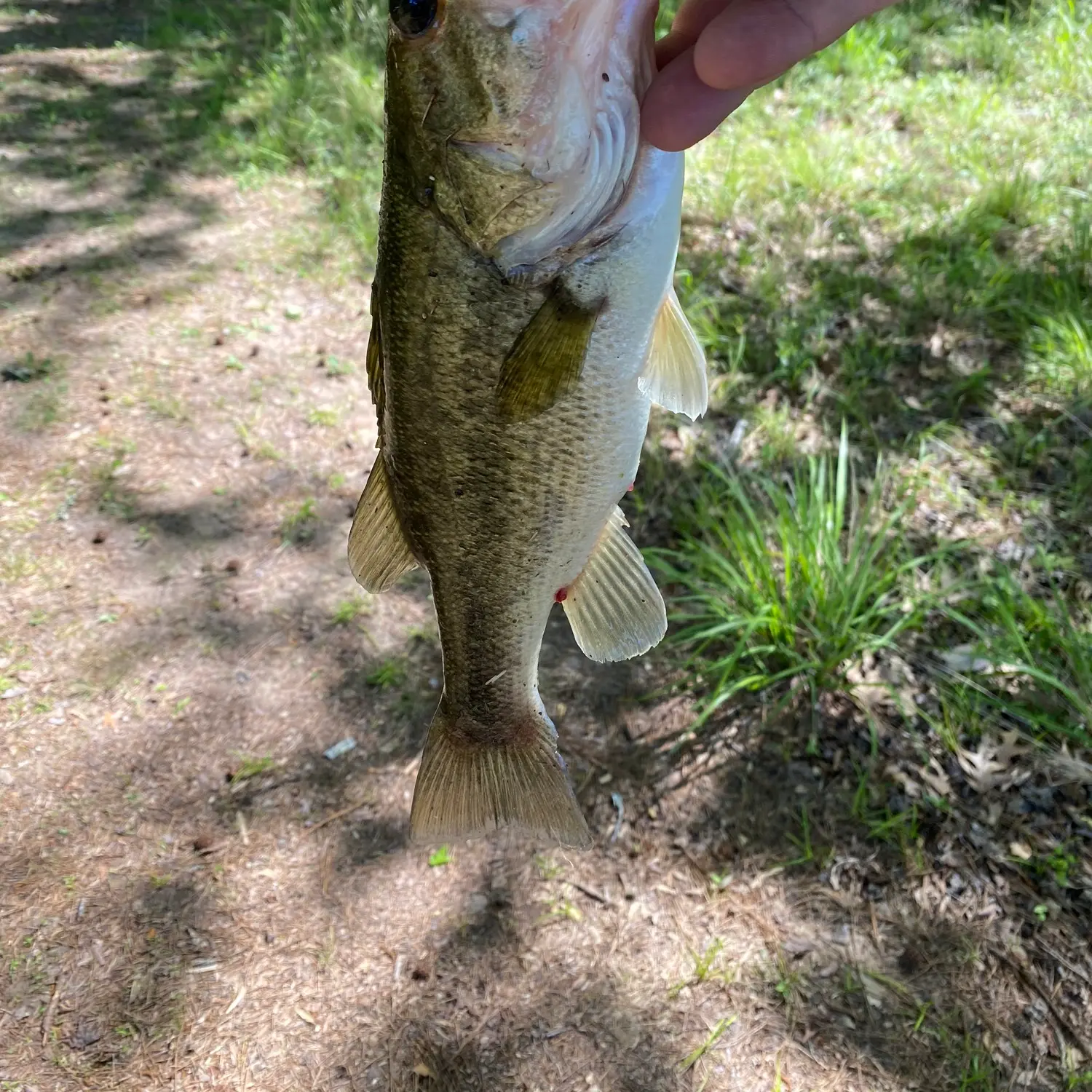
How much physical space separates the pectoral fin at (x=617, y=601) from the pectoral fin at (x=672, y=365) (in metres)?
0.27

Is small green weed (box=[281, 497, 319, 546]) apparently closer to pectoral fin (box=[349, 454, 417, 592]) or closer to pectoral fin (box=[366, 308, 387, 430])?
pectoral fin (box=[349, 454, 417, 592])

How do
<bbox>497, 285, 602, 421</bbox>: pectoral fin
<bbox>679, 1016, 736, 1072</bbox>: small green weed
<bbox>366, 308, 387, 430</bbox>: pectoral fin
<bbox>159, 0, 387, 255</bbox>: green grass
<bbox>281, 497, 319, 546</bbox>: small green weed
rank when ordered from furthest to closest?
<bbox>159, 0, 387, 255</bbox>: green grass < <bbox>281, 497, 319, 546</bbox>: small green weed < <bbox>679, 1016, 736, 1072</bbox>: small green weed < <bbox>366, 308, 387, 430</bbox>: pectoral fin < <bbox>497, 285, 602, 421</bbox>: pectoral fin

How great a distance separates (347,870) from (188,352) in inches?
123

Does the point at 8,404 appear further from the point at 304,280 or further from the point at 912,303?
the point at 912,303

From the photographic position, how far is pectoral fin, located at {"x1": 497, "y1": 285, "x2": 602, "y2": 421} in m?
1.29

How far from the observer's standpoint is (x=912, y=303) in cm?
370

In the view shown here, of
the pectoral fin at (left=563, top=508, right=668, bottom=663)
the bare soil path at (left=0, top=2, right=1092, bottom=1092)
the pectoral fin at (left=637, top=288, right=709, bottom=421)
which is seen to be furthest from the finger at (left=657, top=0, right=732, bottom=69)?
the bare soil path at (left=0, top=2, right=1092, bottom=1092)

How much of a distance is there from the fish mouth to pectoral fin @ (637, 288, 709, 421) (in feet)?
0.81

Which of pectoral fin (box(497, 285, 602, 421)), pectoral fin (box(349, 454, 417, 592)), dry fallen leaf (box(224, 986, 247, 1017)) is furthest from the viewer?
dry fallen leaf (box(224, 986, 247, 1017))

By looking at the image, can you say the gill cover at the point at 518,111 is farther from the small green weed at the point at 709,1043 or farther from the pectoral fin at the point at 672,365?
the small green weed at the point at 709,1043

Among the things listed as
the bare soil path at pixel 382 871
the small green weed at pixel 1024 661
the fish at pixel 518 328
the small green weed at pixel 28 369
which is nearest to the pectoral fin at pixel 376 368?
the fish at pixel 518 328

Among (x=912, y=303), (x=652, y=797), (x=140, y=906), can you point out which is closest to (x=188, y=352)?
(x=140, y=906)

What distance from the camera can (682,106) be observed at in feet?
3.88

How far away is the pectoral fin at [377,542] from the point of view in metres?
1.56
